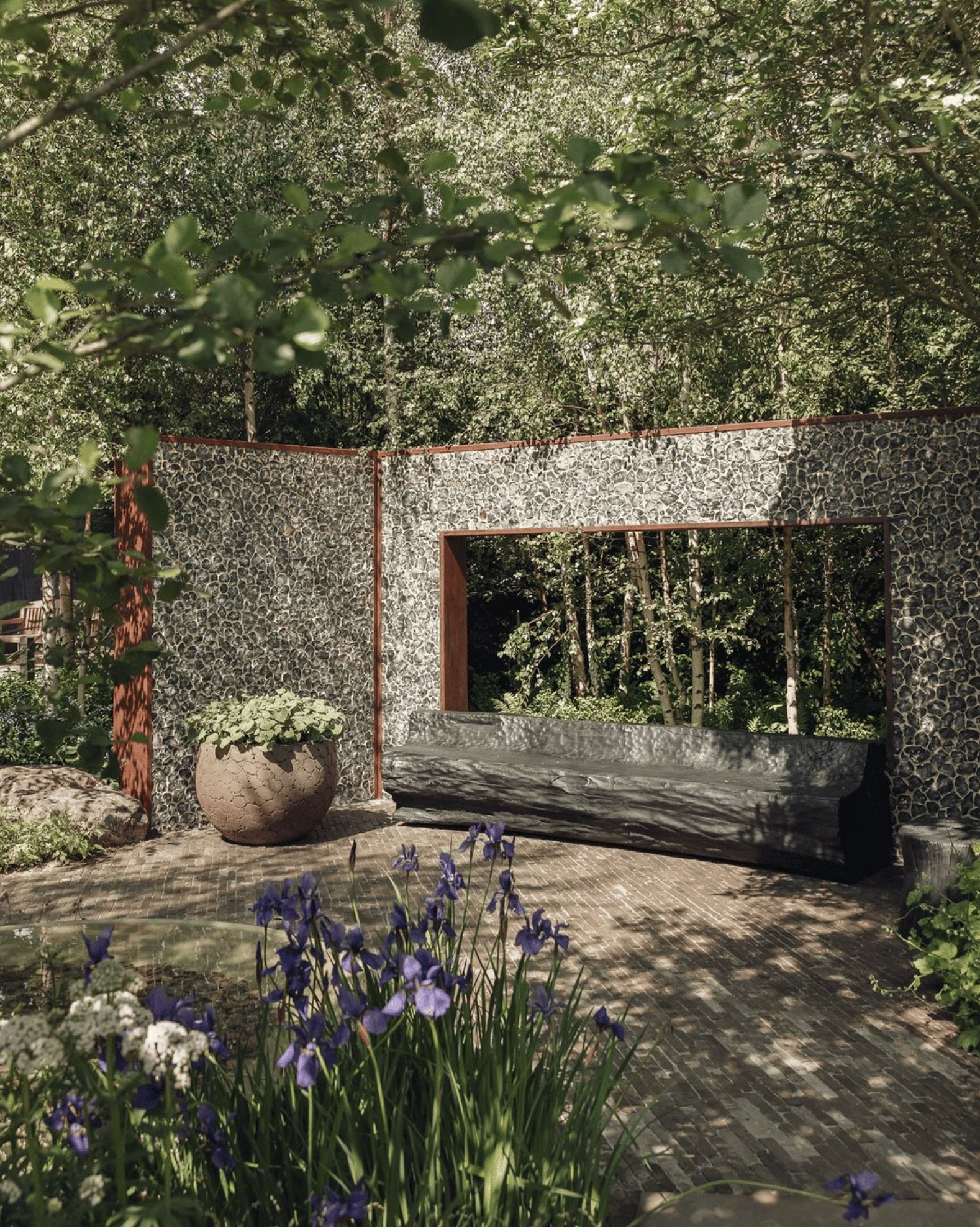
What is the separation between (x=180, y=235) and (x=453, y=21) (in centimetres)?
47

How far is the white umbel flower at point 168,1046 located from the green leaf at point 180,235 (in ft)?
3.63

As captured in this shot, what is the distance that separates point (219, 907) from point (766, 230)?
14.7 feet

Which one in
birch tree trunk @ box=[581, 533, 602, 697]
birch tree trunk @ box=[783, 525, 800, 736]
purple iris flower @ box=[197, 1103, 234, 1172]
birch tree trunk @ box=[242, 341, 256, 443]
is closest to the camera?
purple iris flower @ box=[197, 1103, 234, 1172]

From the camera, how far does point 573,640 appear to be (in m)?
10.9

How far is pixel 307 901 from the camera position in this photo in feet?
7.34

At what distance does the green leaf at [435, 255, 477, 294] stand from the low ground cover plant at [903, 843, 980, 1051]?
12.1 ft

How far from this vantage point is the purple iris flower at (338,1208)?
1615 mm

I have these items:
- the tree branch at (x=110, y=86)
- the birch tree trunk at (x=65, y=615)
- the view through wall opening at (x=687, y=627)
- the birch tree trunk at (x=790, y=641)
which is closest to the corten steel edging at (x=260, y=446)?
the birch tree trunk at (x=65, y=615)

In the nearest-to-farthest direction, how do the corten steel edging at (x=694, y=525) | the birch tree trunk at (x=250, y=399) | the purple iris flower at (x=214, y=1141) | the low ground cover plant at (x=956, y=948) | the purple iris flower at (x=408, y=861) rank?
1. the purple iris flower at (x=214, y=1141)
2. the purple iris flower at (x=408, y=861)
3. the low ground cover plant at (x=956, y=948)
4. the corten steel edging at (x=694, y=525)
5. the birch tree trunk at (x=250, y=399)

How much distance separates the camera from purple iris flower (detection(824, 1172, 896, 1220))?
5.49 ft

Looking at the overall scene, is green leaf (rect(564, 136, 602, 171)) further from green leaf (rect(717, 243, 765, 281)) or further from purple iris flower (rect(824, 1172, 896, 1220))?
purple iris flower (rect(824, 1172, 896, 1220))

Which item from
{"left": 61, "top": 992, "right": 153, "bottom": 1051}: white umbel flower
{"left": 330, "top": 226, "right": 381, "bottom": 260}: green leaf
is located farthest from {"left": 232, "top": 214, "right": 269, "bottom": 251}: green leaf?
{"left": 61, "top": 992, "right": 153, "bottom": 1051}: white umbel flower

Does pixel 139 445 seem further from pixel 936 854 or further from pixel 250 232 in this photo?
pixel 936 854

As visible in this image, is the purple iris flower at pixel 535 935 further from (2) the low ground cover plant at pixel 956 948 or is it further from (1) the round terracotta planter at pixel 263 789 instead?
(1) the round terracotta planter at pixel 263 789
